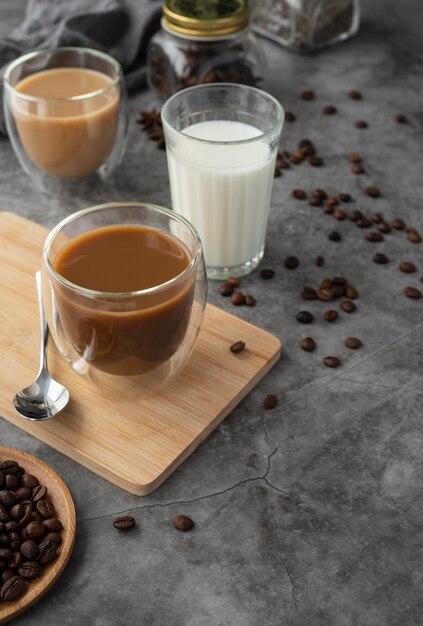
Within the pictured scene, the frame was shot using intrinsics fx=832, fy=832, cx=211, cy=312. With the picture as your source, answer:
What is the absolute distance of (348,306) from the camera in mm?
2023

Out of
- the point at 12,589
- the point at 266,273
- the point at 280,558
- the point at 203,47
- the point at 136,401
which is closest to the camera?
the point at 12,589

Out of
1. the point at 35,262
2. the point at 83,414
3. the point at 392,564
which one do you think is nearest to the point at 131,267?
the point at 83,414

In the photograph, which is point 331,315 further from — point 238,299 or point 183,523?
point 183,523

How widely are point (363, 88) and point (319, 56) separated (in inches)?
10.5

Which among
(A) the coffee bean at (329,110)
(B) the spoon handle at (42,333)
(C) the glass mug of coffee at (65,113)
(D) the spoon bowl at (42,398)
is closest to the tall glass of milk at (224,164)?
(C) the glass mug of coffee at (65,113)

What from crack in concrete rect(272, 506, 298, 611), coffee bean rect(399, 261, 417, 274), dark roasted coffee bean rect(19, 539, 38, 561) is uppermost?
dark roasted coffee bean rect(19, 539, 38, 561)

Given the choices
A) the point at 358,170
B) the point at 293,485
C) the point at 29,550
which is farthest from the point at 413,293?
the point at 29,550

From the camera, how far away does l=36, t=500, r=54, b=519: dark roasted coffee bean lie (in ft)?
4.91

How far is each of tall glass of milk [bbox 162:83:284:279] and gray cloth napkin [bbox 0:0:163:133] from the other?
820 millimetres

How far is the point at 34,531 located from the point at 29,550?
4 cm

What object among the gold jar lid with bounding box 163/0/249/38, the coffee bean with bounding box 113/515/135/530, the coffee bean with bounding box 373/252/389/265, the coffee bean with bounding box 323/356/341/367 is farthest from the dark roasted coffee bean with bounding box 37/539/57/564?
the gold jar lid with bounding box 163/0/249/38

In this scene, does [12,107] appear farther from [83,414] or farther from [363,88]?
[363,88]

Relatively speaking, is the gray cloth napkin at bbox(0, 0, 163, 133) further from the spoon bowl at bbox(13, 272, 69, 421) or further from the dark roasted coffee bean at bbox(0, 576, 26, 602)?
the dark roasted coffee bean at bbox(0, 576, 26, 602)

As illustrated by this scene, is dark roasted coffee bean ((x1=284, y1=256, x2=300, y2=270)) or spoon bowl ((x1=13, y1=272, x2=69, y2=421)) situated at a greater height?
spoon bowl ((x1=13, y1=272, x2=69, y2=421))
